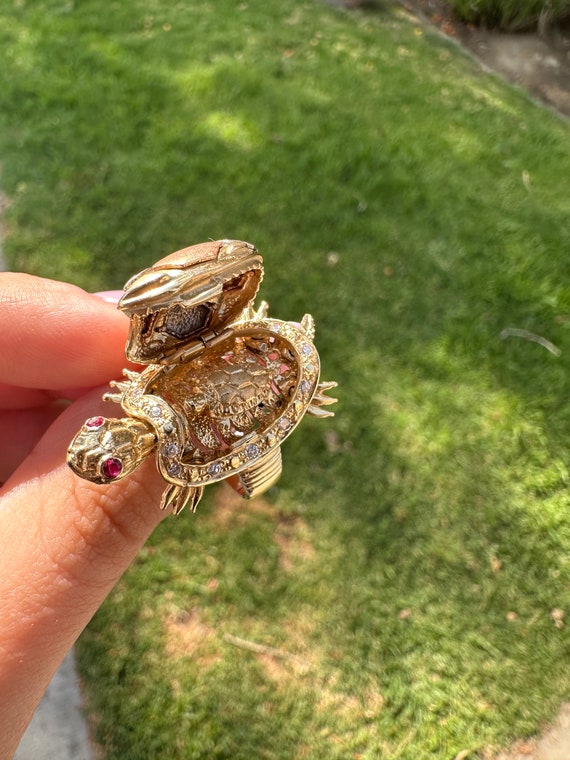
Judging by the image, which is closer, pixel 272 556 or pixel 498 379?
pixel 272 556

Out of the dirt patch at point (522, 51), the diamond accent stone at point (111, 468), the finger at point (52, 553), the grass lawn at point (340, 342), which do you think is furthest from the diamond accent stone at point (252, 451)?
the dirt patch at point (522, 51)

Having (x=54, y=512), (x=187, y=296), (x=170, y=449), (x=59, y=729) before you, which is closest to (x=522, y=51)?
(x=187, y=296)

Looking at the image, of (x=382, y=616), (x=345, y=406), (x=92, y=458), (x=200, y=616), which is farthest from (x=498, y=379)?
(x=92, y=458)

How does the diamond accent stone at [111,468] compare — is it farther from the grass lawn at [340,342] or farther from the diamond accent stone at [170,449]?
the grass lawn at [340,342]

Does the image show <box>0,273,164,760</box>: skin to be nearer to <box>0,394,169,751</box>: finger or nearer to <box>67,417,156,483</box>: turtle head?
<box>0,394,169,751</box>: finger

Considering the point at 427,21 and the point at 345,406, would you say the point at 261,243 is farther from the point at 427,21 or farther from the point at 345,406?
the point at 427,21

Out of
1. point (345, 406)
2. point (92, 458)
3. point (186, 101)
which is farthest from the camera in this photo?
point (186, 101)
